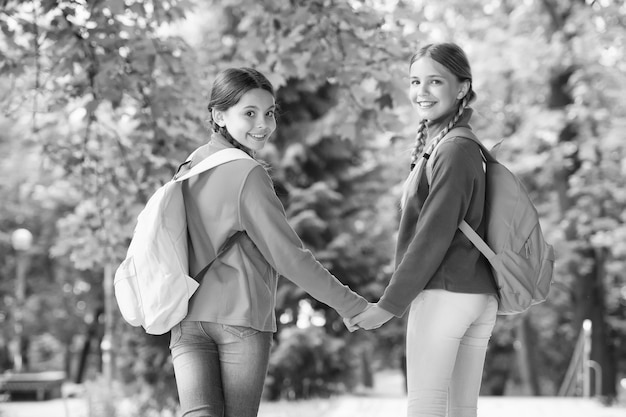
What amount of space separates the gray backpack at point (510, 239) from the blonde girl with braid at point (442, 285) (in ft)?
0.14

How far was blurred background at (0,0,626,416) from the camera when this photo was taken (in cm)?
629

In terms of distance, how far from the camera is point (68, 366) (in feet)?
124

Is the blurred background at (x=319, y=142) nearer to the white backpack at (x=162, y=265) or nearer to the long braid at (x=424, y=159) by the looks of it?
the long braid at (x=424, y=159)

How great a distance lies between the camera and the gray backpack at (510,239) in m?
3.14

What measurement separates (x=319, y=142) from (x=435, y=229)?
39.8 ft

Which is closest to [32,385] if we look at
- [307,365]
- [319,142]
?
[307,365]

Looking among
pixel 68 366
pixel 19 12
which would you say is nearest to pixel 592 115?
pixel 19 12

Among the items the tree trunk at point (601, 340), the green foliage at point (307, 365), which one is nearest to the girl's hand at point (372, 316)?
the green foliage at point (307, 365)

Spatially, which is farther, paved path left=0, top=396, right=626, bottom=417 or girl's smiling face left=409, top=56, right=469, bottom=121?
paved path left=0, top=396, right=626, bottom=417

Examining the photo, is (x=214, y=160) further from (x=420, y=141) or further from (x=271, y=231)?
(x=420, y=141)

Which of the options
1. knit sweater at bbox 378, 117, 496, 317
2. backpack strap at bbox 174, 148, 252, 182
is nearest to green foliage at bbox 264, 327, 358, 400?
Result: knit sweater at bbox 378, 117, 496, 317

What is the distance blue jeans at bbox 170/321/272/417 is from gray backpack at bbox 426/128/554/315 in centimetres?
85

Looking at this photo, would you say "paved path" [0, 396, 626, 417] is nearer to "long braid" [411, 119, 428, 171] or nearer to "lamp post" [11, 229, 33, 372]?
"long braid" [411, 119, 428, 171]

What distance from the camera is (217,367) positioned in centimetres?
297
